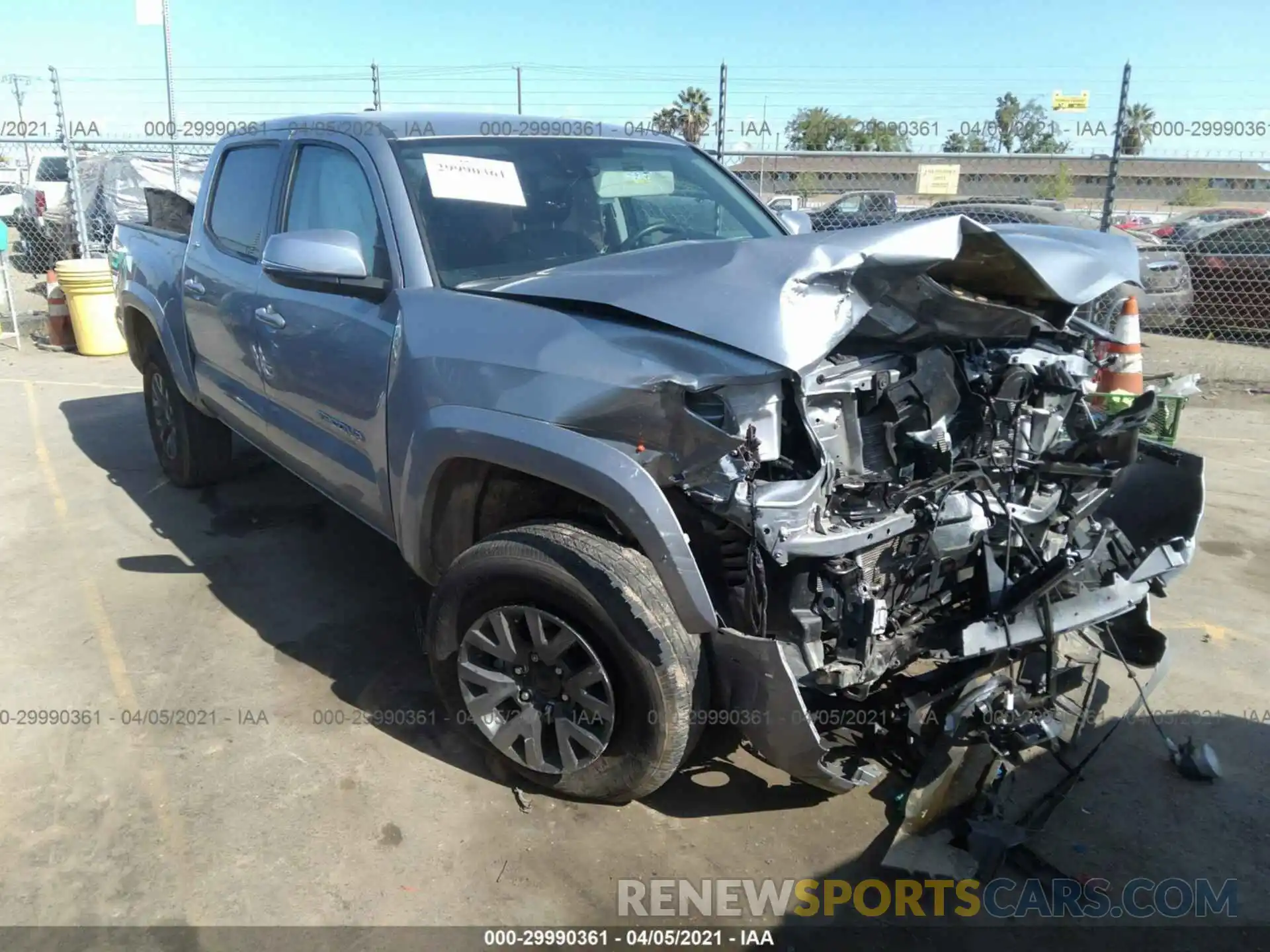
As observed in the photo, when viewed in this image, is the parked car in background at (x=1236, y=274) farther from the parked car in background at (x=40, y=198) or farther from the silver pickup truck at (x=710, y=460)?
the parked car in background at (x=40, y=198)

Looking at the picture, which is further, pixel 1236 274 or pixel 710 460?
pixel 1236 274

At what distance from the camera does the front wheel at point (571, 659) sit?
8.50ft

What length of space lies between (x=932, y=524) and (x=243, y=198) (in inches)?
141

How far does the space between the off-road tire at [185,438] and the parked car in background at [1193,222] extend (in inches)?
480

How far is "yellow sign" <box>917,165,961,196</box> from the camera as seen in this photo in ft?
29.1

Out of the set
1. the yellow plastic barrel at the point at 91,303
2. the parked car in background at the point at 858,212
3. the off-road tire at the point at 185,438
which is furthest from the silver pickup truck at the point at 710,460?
the yellow plastic barrel at the point at 91,303

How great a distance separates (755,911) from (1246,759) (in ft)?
6.24

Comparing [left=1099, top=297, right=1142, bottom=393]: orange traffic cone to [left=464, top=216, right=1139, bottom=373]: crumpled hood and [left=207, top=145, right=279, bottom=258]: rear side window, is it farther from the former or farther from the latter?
[left=207, top=145, right=279, bottom=258]: rear side window

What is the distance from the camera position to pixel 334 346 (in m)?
3.42

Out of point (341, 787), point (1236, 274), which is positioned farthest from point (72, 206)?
point (1236, 274)

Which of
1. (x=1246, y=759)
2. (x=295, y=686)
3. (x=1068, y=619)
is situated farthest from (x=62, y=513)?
(x=1246, y=759)

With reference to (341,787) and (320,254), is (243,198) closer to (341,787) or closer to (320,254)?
(320,254)

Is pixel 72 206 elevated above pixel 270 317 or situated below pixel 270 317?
above

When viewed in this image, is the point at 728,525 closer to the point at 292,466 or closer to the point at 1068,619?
the point at 1068,619
